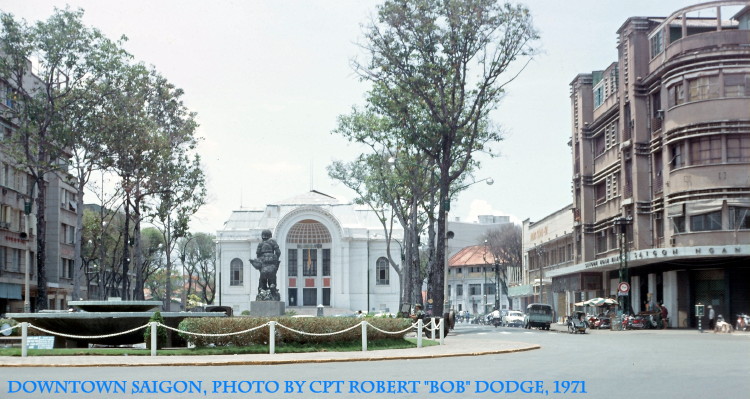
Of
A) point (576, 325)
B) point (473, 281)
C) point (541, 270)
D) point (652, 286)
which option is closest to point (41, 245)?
point (576, 325)

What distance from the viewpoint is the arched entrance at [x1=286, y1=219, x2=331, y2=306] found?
342ft

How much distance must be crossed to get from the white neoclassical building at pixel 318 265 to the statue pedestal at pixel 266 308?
64.3m

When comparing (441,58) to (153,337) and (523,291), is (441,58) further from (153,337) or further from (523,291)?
(523,291)

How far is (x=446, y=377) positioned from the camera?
17.7 meters

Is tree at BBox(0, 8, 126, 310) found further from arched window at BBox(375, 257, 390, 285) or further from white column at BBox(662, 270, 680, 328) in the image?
arched window at BBox(375, 257, 390, 285)

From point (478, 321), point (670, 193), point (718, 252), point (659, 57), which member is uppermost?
point (659, 57)

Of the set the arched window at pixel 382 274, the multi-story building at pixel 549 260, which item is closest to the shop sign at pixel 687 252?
the multi-story building at pixel 549 260

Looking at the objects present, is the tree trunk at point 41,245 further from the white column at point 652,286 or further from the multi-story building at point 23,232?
the white column at point 652,286

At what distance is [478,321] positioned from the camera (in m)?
83.3

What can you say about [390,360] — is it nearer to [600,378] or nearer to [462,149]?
[600,378]

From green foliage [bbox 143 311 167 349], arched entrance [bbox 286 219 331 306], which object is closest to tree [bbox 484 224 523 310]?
arched entrance [bbox 286 219 331 306]

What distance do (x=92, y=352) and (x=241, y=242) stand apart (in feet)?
264

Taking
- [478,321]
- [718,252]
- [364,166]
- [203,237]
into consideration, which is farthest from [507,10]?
[203,237]

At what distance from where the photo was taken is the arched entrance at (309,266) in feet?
342
